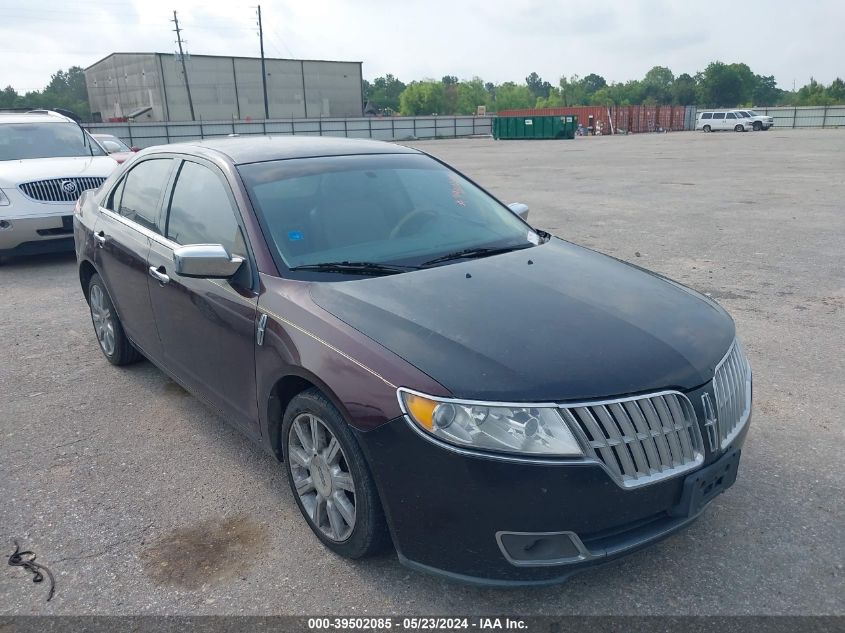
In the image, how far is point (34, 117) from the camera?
10.1 m

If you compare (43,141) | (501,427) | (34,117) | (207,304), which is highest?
(34,117)

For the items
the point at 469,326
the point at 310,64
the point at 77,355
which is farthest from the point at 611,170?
the point at 310,64

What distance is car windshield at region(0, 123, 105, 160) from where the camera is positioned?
9.30 metres

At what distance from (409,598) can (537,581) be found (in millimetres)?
553

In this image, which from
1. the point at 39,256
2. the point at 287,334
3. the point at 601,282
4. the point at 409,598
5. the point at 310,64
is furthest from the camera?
the point at 310,64

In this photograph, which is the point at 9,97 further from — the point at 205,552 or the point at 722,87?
the point at 205,552

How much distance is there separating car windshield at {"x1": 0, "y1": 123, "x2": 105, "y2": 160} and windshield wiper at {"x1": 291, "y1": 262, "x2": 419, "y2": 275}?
784cm

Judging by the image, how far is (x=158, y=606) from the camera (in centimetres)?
268

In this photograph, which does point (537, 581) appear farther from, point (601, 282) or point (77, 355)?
point (77, 355)

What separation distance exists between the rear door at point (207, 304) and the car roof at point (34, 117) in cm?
729

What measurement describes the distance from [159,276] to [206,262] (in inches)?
36.2

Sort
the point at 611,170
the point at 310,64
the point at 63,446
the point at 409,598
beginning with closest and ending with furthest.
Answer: the point at 409,598 < the point at 63,446 < the point at 611,170 < the point at 310,64

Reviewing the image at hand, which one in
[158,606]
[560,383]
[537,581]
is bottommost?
[158,606]

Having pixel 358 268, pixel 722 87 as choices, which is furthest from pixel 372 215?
Answer: pixel 722 87
